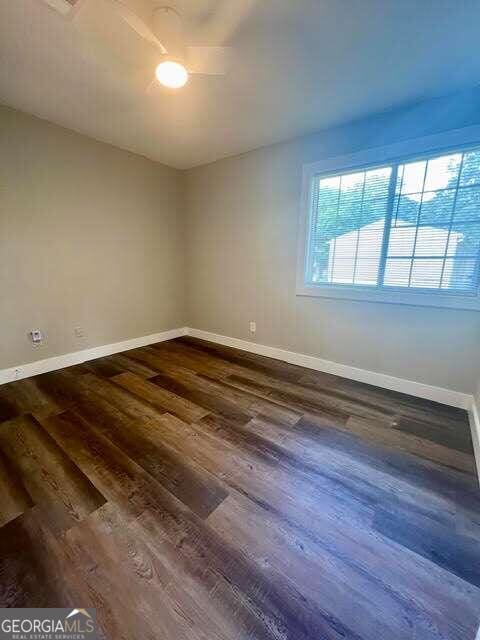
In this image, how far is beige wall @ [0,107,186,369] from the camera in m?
2.42

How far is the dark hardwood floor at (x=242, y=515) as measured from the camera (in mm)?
914

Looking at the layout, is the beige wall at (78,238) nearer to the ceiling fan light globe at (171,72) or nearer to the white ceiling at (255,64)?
the white ceiling at (255,64)

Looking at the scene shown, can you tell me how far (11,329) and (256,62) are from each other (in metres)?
3.11

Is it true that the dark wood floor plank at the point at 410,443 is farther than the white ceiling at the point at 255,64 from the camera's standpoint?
Yes

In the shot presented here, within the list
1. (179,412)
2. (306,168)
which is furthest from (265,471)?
(306,168)

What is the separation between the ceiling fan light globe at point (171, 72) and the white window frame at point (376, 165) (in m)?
1.58

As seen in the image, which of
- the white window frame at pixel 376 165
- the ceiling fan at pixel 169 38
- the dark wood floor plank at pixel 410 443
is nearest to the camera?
the ceiling fan at pixel 169 38

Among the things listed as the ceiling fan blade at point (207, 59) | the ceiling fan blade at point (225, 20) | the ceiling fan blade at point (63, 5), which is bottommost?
the ceiling fan blade at point (207, 59)

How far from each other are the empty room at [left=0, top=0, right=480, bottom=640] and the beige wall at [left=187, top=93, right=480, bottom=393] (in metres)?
0.02

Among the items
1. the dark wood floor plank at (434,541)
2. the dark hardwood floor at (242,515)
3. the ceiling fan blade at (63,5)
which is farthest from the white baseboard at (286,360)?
the ceiling fan blade at (63,5)

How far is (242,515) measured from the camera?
126cm

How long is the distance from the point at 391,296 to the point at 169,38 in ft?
8.12

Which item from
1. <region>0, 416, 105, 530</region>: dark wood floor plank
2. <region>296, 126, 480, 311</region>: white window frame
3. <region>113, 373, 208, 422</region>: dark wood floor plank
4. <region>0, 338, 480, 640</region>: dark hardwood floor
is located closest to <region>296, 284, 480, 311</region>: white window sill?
<region>296, 126, 480, 311</region>: white window frame

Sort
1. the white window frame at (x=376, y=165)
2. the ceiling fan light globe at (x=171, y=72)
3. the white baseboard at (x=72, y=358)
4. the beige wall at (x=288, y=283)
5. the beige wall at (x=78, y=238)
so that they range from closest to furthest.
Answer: the ceiling fan light globe at (x=171, y=72)
the white window frame at (x=376, y=165)
the beige wall at (x=288, y=283)
the beige wall at (x=78, y=238)
the white baseboard at (x=72, y=358)
